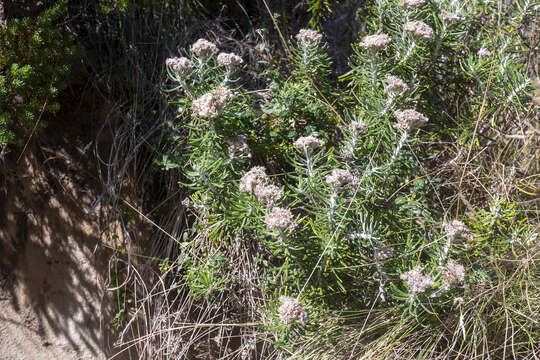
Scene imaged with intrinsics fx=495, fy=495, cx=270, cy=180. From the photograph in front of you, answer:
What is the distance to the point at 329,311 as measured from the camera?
6.41 feet

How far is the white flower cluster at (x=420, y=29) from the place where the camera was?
177 cm

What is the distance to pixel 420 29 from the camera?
1.78 metres

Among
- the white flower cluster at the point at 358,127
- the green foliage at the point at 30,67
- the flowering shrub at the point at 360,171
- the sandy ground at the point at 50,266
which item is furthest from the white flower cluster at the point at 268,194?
the sandy ground at the point at 50,266

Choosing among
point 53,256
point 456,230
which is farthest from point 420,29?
point 53,256

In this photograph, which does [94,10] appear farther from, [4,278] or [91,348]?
[91,348]

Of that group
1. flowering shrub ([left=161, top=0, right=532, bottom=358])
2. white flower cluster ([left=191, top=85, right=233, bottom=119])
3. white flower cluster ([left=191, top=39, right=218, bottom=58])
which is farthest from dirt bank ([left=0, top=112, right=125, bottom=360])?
white flower cluster ([left=191, top=85, right=233, bottom=119])

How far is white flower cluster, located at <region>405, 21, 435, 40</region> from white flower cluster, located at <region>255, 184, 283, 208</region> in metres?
0.78

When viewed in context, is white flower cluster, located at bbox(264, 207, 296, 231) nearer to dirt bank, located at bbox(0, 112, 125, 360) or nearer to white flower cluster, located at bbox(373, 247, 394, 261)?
white flower cluster, located at bbox(373, 247, 394, 261)

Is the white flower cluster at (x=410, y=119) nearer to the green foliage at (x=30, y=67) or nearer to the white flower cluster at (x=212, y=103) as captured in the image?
the white flower cluster at (x=212, y=103)

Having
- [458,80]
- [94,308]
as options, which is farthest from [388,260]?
[94,308]

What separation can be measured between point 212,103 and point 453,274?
3.24 feet

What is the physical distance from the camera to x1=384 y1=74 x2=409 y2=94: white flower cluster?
5.75ft

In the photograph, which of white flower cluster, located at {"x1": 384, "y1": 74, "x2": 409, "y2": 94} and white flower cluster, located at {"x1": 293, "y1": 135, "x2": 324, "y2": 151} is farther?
white flower cluster, located at {"x1": 384, "y1": 74, "x2": 409, "y2": 94}

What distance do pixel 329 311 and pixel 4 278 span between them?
159 cm
